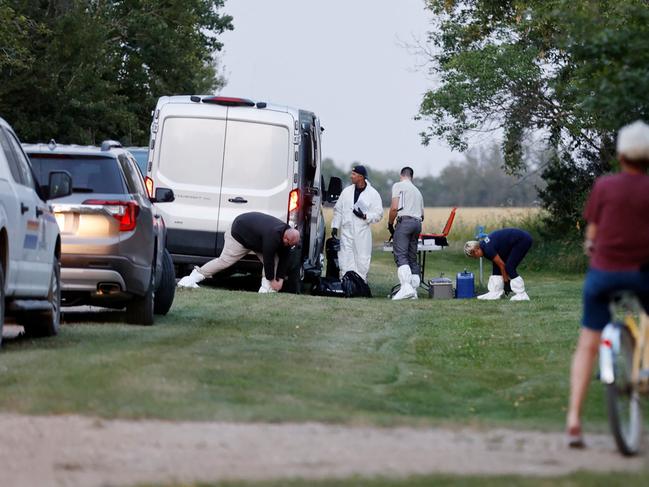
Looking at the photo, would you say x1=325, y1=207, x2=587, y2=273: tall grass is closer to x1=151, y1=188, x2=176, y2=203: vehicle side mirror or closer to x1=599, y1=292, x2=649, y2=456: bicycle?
x1=151, y1=188, x2=176, y2=203: vehicle side mirror

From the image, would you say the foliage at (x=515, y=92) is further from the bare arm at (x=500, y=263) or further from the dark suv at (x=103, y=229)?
the dark suv at (x=103, y=229)

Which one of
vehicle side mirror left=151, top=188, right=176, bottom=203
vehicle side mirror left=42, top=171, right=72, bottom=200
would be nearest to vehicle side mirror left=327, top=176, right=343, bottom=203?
vehicle side mirror left=151, top=188, right=176, bottom=203

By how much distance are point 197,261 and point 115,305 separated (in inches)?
263

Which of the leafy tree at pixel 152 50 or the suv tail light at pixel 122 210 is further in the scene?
the leafy tree at pixel 152 50

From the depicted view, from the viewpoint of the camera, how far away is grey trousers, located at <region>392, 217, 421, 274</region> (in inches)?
1000

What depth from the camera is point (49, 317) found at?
14867 millimetres

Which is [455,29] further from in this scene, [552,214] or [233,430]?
[233,430]

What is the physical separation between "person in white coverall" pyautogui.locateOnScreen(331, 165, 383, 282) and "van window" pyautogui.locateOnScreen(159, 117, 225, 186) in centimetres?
283

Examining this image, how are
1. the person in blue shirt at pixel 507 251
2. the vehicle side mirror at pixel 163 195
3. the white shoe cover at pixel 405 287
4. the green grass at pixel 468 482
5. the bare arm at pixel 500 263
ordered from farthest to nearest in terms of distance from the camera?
the white shoe cover at pixel 405 287
the bare arm at pixel 500 263
the person in blue shirt at pixel 507 251
the vehicle side mirror at pixel 163 195
the green grass at pixel 468 482

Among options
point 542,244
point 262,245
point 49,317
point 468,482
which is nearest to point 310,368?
point 49,317

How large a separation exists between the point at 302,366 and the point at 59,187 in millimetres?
3154

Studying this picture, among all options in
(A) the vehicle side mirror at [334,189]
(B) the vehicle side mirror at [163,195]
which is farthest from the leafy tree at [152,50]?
(B) the vehicle side mirror at [163,195]

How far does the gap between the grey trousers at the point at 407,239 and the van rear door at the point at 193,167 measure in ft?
10.8

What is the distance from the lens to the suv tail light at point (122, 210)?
52.4 ft
